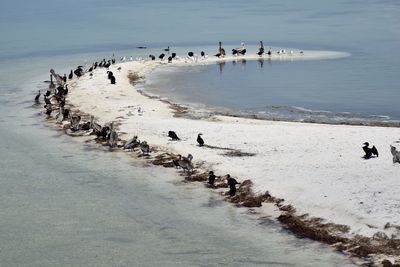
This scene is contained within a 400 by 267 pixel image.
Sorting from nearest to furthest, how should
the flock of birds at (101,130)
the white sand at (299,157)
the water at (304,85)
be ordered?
the white sand at (299,157)
the flock of birds at (101,130)
the water at (304,85)

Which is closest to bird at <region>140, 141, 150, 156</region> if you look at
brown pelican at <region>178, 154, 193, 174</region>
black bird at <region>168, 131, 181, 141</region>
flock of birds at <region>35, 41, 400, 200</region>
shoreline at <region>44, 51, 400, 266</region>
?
flock of birds at <region>35, 41, 400, 200</region>

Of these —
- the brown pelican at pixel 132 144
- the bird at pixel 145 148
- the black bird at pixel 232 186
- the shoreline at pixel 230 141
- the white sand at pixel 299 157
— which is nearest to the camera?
the shoreline at pixel 230 141

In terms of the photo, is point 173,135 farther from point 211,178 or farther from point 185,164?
point 211,178

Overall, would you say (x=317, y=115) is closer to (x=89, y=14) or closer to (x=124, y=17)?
(x=124, y=17)

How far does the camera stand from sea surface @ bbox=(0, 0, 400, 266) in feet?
69.4

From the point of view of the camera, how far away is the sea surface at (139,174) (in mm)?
21141

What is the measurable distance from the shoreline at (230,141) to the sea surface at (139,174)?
78 centimetres

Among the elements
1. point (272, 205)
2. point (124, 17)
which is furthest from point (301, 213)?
point (124, 17)

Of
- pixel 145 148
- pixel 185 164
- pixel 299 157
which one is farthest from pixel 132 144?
pixel 299 157

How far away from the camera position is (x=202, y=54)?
68.3 m

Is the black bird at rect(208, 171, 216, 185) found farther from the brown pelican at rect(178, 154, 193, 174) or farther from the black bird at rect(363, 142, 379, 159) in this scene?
the black bird at rect(363, 142, 379, 159)

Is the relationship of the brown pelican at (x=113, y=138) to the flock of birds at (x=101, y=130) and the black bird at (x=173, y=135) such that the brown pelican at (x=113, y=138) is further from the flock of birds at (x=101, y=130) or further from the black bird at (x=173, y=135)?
the black bird at (x=173, y=135)

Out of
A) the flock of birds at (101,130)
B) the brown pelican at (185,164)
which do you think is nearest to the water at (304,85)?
the flock of birds at (101,130)

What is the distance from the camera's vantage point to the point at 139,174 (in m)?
29.5
